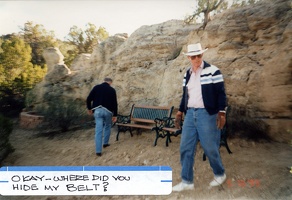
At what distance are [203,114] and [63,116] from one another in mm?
4332

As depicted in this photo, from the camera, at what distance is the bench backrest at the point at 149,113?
432cm

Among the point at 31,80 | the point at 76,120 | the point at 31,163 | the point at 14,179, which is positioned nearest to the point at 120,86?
the point at 76,120

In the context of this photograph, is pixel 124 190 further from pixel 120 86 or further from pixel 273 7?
pixel 120 86

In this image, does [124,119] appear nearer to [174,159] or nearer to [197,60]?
[174,159]

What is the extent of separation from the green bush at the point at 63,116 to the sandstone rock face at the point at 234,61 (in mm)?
1219

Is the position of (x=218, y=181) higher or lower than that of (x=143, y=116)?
lower

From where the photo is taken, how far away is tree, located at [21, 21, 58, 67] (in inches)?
533

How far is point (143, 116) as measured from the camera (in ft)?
15.6

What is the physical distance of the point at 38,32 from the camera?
14.3 m

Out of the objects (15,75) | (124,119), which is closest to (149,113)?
(124,119)

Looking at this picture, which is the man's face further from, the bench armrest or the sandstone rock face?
the bench armrest

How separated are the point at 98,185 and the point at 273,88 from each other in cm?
288

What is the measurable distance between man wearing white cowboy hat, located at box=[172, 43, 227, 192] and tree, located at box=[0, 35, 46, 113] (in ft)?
26.1

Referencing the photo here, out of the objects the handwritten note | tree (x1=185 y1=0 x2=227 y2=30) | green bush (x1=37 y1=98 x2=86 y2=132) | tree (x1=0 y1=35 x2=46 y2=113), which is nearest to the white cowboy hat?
the handwritten note
